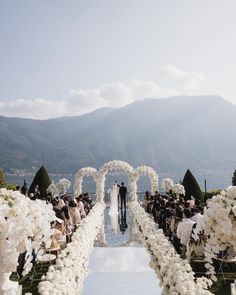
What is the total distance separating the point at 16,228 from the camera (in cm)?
361

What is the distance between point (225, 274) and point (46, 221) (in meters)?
6.38

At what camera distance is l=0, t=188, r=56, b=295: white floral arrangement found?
352 centimetres

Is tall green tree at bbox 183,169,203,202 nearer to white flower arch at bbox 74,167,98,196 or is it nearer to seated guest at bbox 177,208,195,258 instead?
white flower arch at bbox 74,167,98,196

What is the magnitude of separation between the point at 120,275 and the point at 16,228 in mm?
7202

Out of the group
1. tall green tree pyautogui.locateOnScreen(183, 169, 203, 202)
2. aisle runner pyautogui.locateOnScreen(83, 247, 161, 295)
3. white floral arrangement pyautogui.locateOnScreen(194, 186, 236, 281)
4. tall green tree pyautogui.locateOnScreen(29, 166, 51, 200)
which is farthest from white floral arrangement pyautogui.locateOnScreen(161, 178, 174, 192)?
white floral arrangement pyautogui.locateOnScreen(194, 186, 236, 281)

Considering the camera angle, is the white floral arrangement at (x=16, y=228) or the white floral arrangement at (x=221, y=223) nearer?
the white floral arrangement at (x=16, y=228)

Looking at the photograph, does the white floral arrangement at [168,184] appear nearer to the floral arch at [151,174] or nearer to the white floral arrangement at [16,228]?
the floral arch at [151,174]

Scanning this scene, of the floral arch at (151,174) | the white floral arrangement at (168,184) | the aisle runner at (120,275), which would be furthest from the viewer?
the floral arch at (151,174)

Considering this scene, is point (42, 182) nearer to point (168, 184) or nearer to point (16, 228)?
point (168, 184)

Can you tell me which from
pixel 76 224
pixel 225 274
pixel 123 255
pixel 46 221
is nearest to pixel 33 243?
pixel 46 221

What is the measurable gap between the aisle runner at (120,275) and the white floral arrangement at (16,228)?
531 centimetres

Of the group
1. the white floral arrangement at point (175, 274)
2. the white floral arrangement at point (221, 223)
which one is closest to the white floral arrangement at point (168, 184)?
the white floral arrangement at point (175, 274)

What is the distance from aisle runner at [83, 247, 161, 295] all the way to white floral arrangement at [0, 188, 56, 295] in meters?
5.31

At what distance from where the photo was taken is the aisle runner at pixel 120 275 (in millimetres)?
9109
